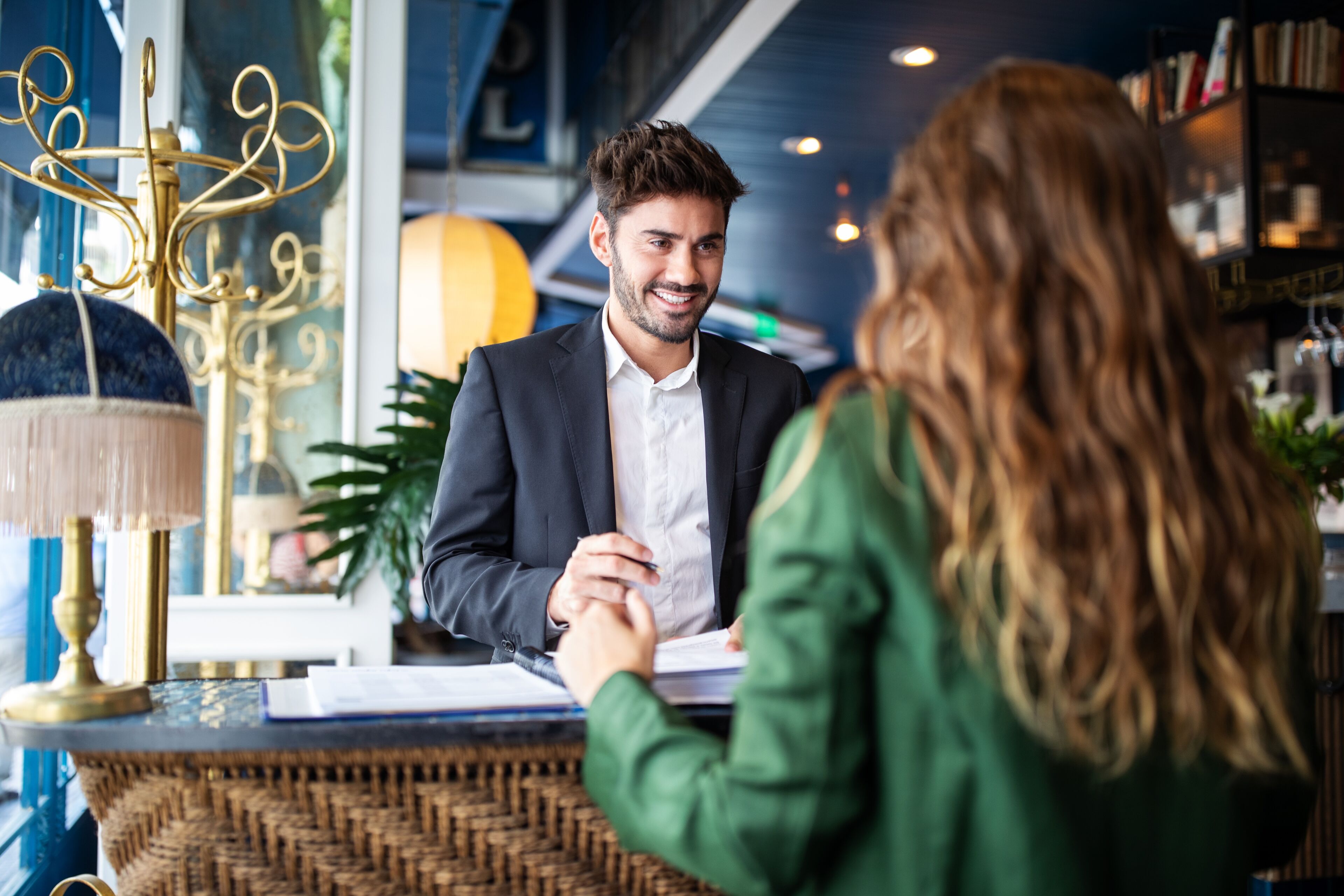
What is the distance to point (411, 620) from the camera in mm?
3471

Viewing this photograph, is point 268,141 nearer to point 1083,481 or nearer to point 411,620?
point 1083,481

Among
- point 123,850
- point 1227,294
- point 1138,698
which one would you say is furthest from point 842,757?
point 1227,294

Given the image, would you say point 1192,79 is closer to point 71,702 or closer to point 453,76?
point 71,702

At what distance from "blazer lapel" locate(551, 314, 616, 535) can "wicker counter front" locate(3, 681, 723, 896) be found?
72 centimetres

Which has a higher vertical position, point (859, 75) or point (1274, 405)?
point (859, 75)

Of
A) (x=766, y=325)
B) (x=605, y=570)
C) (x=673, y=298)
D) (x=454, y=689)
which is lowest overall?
(x=454, y=689)

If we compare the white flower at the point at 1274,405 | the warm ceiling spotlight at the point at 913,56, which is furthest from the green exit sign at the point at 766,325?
the white flower at the point at 1274,405

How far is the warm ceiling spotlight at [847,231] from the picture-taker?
23.3ft

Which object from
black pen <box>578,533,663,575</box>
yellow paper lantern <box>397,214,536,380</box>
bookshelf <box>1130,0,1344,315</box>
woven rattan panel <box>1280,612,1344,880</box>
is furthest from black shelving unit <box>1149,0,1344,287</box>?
black pen <box>578,533,663,575</box>

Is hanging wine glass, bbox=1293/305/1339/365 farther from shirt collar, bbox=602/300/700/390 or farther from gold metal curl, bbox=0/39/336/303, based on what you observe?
gold metal curl, bbox=0/39/336/303

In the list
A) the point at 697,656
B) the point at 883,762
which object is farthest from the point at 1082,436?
the point at 697,656

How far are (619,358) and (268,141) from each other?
63 cm

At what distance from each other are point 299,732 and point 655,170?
1.12 meters

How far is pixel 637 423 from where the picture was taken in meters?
1.79
